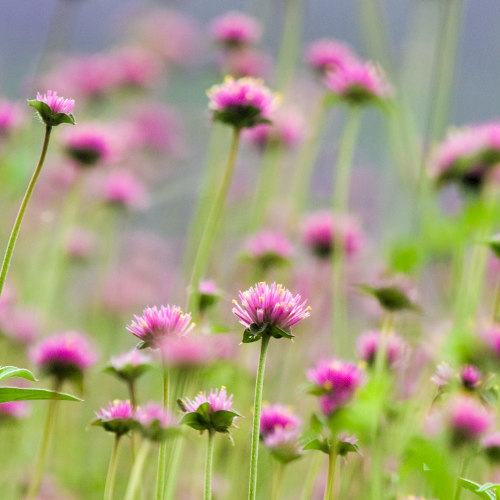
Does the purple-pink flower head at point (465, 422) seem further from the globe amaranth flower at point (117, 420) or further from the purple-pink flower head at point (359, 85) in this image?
the purple-pink flower head at point (359, 85)

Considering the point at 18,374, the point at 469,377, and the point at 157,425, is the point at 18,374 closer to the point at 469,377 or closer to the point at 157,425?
the point at 157,425

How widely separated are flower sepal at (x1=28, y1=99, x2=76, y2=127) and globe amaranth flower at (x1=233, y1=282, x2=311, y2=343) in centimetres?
15

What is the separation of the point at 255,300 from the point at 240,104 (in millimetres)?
256

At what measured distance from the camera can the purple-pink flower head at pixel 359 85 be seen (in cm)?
89

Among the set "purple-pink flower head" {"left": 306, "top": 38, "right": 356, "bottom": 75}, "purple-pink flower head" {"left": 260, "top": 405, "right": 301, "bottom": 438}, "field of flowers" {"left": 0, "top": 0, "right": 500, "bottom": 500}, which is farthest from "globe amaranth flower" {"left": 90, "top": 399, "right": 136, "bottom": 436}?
"purple-pink flower head" {"left": 306, "top": 38, "right": 356, "bottom": 75}

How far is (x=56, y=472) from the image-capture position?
3.30 feet

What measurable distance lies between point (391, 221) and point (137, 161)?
1.22m

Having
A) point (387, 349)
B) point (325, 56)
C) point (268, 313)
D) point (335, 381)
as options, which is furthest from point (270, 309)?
point (325, 56)

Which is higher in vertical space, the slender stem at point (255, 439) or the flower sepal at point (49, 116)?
the flower sepal at point (49, 116)

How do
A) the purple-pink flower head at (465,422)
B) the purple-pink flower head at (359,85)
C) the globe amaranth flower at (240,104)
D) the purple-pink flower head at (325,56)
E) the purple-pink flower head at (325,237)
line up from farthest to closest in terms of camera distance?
the purple-pink flower head at (325,56) → the purple-pink flower head at (325,237) → the purple-pink flower head at (359,85) → the globe amaranth flower at (240,104) → the purple-pink flower head at (465,422)

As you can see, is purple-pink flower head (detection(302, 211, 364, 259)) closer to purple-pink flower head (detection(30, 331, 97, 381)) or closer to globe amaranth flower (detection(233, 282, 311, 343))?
purple-pink flower head (detection(30, 331, 97, 381))

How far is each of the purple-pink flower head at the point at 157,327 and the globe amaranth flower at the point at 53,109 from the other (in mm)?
131

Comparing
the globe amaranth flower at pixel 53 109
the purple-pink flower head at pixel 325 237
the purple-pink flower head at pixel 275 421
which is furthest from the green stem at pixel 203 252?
the purple-pink flower head at pixel 325 237

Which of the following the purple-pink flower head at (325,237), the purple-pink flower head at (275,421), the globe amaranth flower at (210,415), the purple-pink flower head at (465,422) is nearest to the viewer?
the purple-pink flower head at (465,422)
